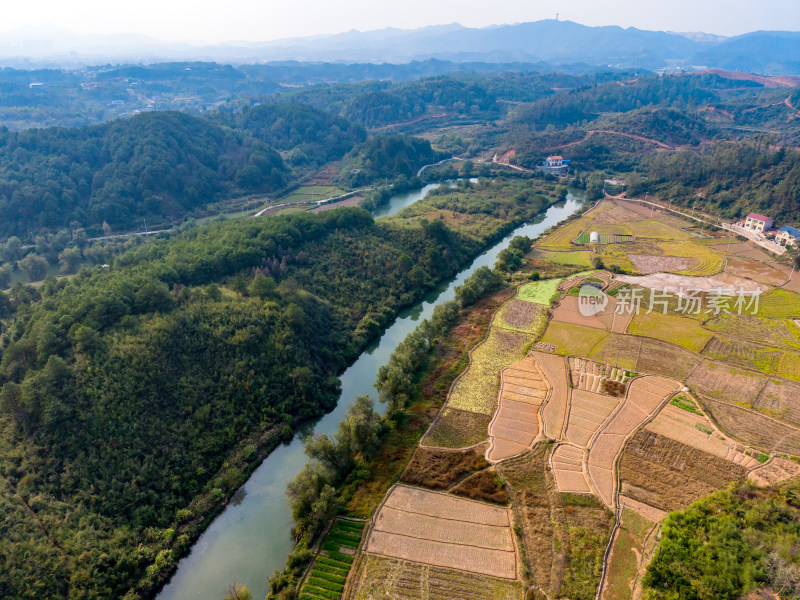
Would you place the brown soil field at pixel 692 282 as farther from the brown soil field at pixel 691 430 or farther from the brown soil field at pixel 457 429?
the brown soil field at pixel 457 429

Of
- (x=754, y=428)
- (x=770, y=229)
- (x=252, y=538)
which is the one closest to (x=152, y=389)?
(x=252, y=538)

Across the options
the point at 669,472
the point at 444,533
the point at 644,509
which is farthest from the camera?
the point at 669,472

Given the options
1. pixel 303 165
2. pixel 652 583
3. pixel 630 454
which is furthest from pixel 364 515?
pixel 303 165

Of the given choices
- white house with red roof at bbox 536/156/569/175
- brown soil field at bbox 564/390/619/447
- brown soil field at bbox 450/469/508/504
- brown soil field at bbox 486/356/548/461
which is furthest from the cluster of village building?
brown soil field at bbox 450/469/508/504

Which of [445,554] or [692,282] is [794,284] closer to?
[692,282]

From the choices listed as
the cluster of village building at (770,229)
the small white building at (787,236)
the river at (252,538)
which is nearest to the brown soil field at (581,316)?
the river at (252,538)

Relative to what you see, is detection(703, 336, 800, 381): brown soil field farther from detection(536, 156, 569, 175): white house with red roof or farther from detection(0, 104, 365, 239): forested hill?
detection(0, 104, 365, 239): forested hill
